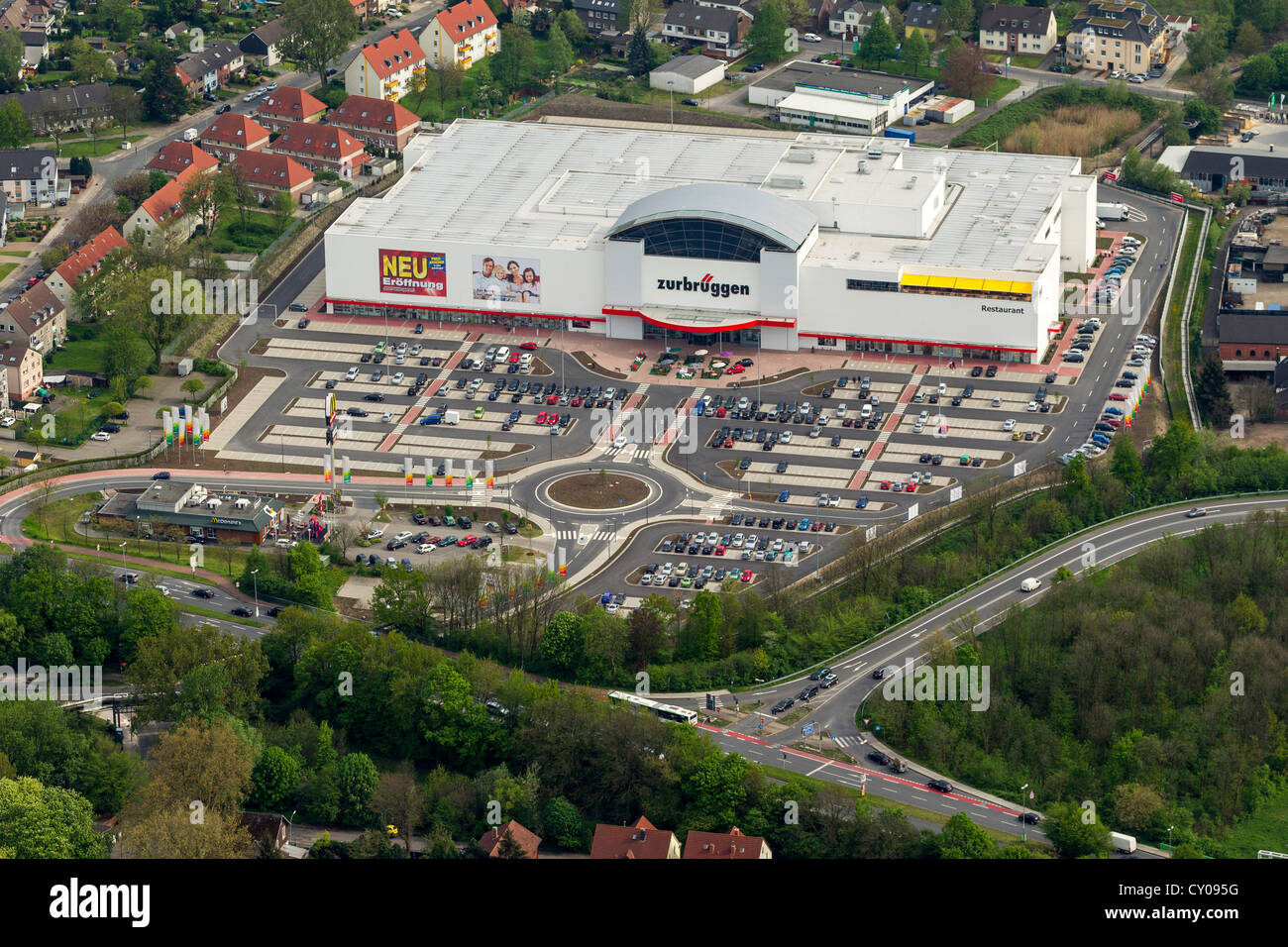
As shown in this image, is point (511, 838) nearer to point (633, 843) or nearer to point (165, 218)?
point (633, 843)

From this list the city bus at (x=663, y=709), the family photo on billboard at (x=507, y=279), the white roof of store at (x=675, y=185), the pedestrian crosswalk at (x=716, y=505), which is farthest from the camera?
the family photo on billboard at (x=507, y=279)

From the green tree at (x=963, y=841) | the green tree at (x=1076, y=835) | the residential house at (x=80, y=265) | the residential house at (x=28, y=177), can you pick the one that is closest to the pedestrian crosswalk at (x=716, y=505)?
the green tree at (x=1076, y=835)

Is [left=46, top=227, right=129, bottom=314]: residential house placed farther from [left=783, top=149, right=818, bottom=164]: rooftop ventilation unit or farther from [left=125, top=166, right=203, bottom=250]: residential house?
[left=783, top=149, right=818, bottom=164]: rooftop ventilation unit

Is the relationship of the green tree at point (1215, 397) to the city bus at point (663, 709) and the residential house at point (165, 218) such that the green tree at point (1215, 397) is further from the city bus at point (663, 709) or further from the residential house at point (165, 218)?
the residential house at point (165, 218)

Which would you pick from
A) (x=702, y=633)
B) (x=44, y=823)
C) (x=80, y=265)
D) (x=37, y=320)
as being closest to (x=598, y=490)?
(x=702, y=633)

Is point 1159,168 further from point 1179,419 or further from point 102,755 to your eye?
point 102,755
